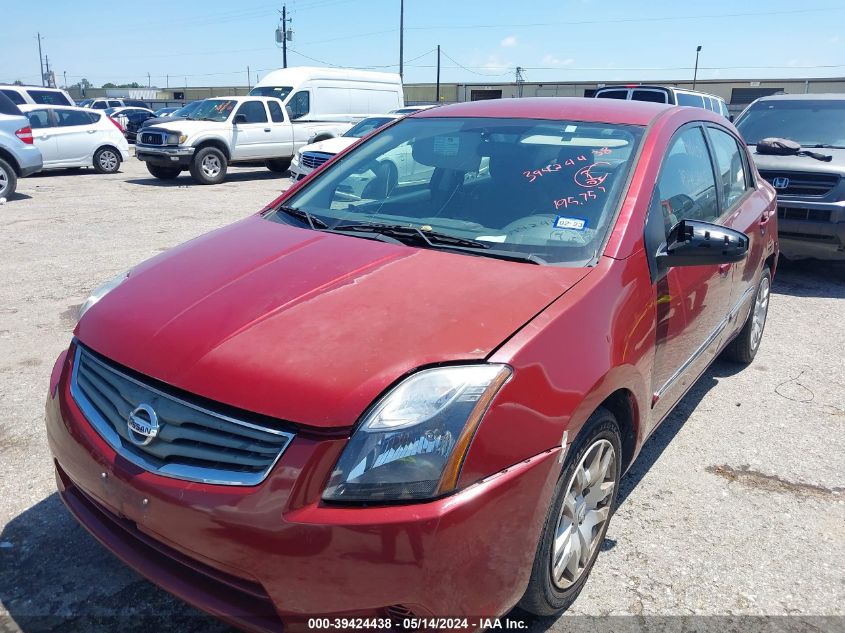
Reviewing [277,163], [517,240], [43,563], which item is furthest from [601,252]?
[277,163]

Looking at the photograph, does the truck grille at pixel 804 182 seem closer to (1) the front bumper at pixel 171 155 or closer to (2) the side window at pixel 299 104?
(1) the front bumper at pixel 171 155

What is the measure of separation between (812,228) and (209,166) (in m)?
12.3

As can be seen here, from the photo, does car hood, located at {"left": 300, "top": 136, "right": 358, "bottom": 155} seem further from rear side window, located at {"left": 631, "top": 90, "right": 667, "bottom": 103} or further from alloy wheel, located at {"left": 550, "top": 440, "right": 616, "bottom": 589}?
alloy wheel, located at {"left": 550, "top": 440, "right": 616, "bottom": 589}

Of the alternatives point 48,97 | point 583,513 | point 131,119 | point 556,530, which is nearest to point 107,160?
point 48,97

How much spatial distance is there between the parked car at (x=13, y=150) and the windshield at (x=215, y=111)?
4347mm

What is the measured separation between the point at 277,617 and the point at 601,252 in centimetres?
166

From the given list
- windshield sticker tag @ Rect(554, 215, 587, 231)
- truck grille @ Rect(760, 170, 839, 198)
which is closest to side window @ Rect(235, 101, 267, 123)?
truck grille @ Rect(760, 170, 839, 198)

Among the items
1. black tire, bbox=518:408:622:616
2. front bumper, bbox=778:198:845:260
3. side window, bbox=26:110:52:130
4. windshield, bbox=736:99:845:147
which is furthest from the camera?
side window, bbox=26:110:52:130

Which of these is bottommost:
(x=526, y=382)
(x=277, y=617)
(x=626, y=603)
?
(x=626, y=603)

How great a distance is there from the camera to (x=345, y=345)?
1.99 meters

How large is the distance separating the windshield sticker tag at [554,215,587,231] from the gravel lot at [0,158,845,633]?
133cm

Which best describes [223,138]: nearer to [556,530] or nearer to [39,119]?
[39,119]

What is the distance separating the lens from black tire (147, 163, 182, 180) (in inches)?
596

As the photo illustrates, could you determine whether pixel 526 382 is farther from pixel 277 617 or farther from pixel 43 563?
pixel 43 563
